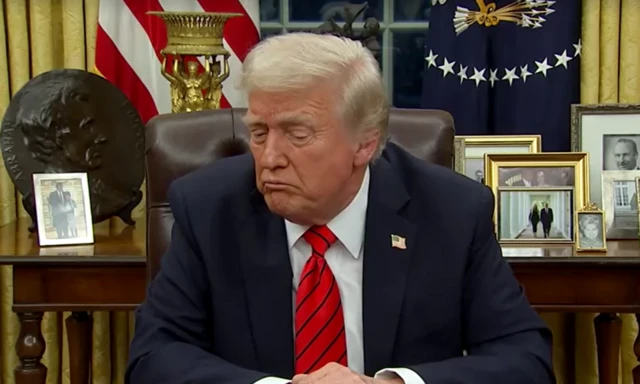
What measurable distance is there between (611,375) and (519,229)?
65 cm

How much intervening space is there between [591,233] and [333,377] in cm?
126

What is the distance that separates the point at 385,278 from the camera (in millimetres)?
1761

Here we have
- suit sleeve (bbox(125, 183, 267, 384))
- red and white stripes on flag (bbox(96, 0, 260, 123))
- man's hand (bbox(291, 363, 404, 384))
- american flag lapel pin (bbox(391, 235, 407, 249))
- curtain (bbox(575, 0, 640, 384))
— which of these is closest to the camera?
man's hand (bbox(291, 363, 404, 384))

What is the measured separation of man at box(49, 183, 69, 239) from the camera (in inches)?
109

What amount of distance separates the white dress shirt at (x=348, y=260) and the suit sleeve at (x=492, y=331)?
0.47 ft

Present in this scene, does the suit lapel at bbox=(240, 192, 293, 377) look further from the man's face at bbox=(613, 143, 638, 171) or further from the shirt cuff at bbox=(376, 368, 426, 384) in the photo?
the man's face at bbox=(613, 143, 638, 171)

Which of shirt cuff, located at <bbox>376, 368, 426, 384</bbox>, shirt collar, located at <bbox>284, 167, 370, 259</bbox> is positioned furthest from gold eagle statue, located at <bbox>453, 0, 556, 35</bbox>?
shirt cuff, located at <bbox>376, 368, 426, 384</bbox>

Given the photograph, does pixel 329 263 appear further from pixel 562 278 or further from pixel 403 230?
pixel 562 278

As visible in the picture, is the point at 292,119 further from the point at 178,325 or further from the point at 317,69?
the point at 178,325

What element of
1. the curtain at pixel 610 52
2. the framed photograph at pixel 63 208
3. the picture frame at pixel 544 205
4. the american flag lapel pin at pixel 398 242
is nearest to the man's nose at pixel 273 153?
the american flag lapel pin at pixel 398 242

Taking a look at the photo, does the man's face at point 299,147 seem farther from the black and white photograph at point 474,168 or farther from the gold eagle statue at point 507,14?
the gold eagle statue at point 507,14

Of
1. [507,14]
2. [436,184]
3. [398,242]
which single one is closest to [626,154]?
[507,14]

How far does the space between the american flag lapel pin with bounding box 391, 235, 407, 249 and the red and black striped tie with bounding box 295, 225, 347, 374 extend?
127 millimetres

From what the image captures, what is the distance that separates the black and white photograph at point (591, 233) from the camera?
2.60 meters
